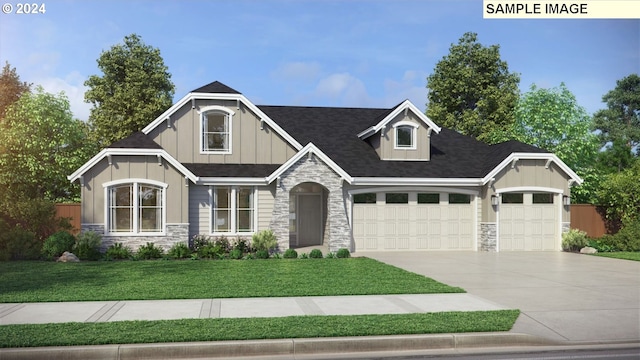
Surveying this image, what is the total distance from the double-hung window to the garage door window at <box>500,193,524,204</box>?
560 inches

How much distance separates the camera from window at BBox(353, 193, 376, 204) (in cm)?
2541

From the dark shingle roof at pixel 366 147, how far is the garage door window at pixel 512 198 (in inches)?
53.7

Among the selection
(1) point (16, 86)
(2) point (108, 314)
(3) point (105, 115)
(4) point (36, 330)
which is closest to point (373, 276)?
(2) point (108, 314)

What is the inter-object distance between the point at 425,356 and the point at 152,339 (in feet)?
13.3

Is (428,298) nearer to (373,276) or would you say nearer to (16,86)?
(373,276)

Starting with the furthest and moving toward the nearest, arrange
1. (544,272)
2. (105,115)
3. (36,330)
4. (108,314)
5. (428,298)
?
(105,115), (544,272), (428,298), (108,314), (36,330)

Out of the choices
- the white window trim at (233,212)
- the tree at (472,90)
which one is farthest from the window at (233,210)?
the tree at (472,90)

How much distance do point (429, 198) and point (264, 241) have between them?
7540mm

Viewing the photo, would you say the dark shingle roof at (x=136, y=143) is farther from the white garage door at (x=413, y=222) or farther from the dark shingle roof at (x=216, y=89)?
the white garage door at (x=413, y=222)

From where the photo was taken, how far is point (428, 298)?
1309 cm

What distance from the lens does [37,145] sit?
32500 millimetres

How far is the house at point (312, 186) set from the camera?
23.0 metres

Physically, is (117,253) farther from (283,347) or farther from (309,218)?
(283,347)

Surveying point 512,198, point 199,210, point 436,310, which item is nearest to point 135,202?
point 199,210
